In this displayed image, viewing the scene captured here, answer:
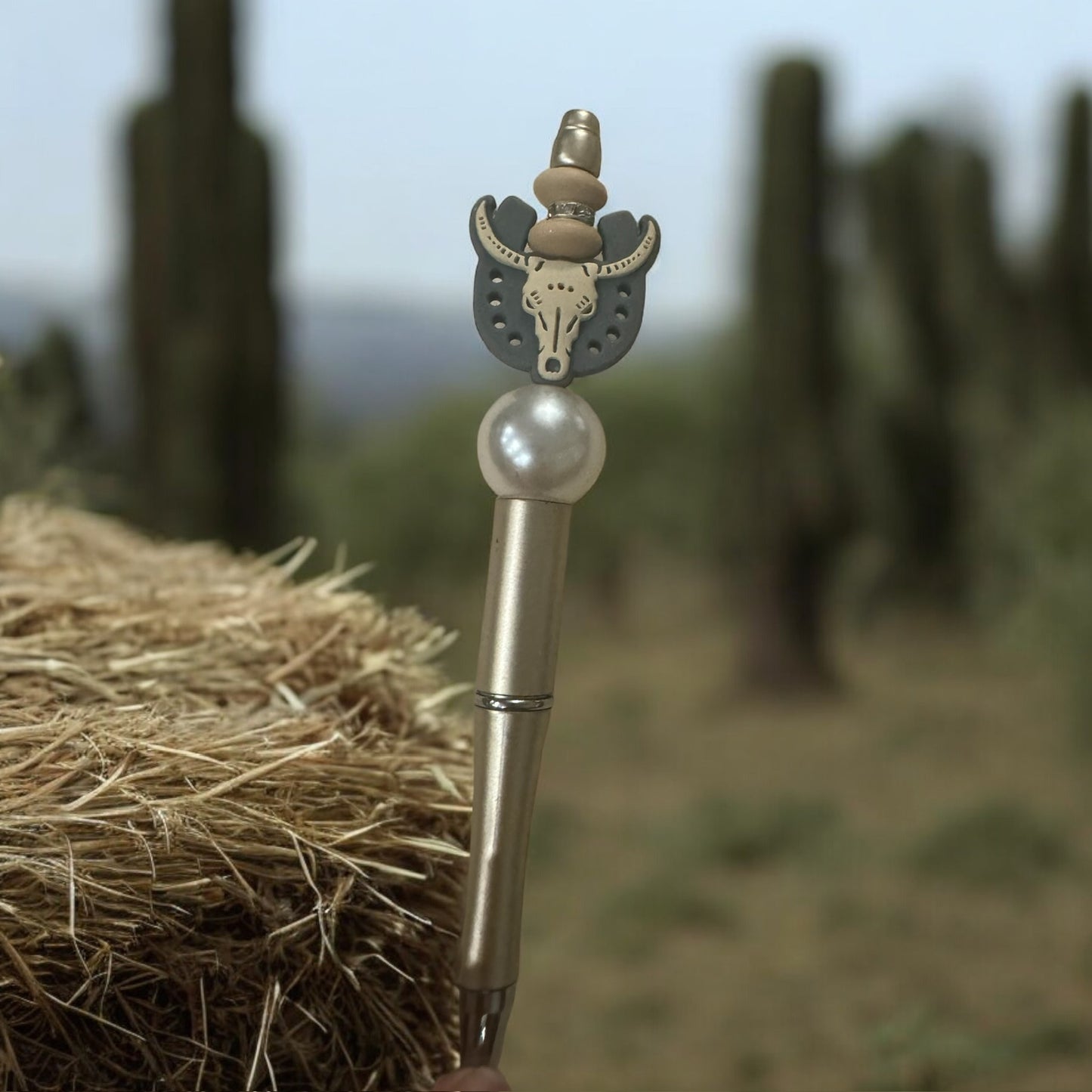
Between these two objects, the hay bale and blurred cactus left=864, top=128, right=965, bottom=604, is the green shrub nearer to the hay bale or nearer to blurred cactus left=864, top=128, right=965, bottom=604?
blurred cactus left=864, top=128, right=965, bottom=604

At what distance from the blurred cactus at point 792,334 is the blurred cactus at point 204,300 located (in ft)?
8.87

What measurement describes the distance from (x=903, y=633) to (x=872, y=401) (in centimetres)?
151

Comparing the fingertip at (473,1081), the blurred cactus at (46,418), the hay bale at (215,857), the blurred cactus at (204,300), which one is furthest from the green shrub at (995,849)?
the fingertip at (473,1081)

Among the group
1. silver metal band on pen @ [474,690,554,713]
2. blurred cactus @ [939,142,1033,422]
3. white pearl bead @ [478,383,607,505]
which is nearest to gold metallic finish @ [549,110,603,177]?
white pearl bead @ [478,383,607,505]

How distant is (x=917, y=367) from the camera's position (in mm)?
7750

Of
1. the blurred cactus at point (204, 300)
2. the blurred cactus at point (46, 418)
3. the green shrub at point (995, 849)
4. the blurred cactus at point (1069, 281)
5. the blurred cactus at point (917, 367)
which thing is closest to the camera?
the blurred cactus at point (46, 418)

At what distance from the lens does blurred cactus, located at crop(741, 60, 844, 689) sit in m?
6.30

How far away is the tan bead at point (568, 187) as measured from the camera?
850 millimetres

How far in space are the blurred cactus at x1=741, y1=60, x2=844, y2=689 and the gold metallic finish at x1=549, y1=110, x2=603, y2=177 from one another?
5538 millimetres

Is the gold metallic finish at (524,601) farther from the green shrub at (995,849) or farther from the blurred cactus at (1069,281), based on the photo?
the blurred cactus at (1069,281)

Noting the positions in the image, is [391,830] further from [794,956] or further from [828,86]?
[828,86]

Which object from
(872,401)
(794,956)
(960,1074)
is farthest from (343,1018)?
(872,401)

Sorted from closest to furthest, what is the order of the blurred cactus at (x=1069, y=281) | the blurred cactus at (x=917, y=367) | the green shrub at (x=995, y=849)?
the green shrub at (x=995, y=849), the blurred cactus at (x=1069, y=281), the blurred cactus at (x=917, y=367)

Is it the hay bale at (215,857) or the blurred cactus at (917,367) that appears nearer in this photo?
the hay bale at (215,857)
